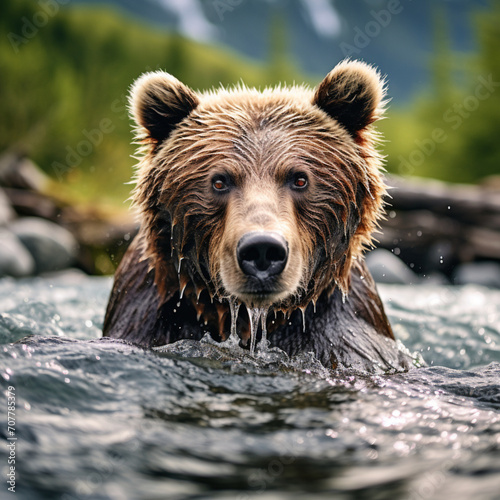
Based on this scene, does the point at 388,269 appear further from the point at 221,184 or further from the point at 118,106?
the point at 118,106

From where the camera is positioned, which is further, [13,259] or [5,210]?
[5,210]

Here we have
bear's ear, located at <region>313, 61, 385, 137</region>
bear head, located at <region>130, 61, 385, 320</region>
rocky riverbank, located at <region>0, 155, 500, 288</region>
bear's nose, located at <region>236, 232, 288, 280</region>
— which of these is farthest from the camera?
rocky riverbank, located at <region>0, 155, 500, 288</region>

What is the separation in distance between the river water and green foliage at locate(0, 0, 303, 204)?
1.72 m

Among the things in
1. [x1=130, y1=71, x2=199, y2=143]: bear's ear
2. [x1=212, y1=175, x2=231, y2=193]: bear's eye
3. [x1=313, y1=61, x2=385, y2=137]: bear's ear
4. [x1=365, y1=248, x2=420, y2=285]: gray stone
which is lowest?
[x1=365, y1=248, x2=420, y2=285]: gray stone

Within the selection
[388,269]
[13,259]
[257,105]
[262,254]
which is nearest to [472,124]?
[388,269]

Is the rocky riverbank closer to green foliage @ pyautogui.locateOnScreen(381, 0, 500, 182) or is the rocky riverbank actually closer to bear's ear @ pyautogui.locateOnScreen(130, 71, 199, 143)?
bear's ear @ pyautogui.locateOnScreen(130, 71, 199, 143)

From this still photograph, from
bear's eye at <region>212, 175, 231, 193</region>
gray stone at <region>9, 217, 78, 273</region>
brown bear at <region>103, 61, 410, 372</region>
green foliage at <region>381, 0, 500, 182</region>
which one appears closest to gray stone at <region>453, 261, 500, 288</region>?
gray stone at <region>9, 217, 78, 273</region>

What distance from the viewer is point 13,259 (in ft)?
38.0

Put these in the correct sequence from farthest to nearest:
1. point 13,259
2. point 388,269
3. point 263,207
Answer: point 13,259 < point 388,269 < point 263,207

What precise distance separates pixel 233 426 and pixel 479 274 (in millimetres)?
10394

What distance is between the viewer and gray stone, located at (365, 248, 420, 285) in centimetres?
1083

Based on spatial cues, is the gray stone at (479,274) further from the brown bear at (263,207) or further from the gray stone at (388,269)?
the brown bear at (263,207)

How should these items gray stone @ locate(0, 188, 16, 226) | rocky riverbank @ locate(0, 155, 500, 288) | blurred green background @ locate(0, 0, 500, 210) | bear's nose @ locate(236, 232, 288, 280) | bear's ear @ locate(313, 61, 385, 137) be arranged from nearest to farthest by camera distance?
bear's nose @ locate(236, 232, 288, 280) → bear's ear @ locate(313, 61, 385, 137) → rocky riverbank @ locate(0, 155, 500, 288) → gray stone @ locate(0, 188, 16, 226) → blurred green background @ locate(0, 0, 500, 210)

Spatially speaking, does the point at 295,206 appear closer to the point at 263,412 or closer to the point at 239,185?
the point at 239,185
